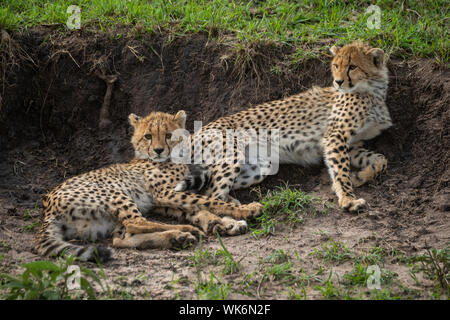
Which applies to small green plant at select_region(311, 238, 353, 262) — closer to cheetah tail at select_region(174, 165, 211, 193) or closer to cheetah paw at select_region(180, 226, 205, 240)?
cheetah paw at select_region(180, 226, 205, 240)

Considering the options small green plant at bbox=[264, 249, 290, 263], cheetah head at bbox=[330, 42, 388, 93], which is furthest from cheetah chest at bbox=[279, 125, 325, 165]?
small green plant at bbox=[264, 249, 290, 263]

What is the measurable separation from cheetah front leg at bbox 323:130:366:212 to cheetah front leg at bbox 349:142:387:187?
6.7 inches

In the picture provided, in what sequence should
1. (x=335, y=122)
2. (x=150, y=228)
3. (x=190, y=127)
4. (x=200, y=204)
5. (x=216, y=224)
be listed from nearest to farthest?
(x=150, y=228) → (x=216, y=224) → (x=200, y=204) → (x=335, y=122) → (x=190, y=127)

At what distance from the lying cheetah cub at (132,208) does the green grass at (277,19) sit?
4.99ft

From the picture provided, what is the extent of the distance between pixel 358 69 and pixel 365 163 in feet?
3.02

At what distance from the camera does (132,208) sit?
4.41m

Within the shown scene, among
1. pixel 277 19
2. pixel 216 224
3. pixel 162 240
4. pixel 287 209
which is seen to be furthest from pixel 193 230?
pixel 277 19

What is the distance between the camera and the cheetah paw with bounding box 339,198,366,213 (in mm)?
4329

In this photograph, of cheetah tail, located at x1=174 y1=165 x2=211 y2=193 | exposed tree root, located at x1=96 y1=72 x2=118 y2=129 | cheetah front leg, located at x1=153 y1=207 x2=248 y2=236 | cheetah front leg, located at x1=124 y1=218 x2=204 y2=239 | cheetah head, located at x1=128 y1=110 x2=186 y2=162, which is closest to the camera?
cheetah front leg, located at x1=124 y1=218 x2=204 y2=239

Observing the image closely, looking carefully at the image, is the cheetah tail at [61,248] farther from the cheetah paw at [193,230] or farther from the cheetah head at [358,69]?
the cheetah head at [358,69]

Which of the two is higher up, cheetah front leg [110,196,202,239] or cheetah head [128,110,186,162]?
cheetah head [128,110,186,162]

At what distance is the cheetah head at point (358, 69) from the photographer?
5137mm

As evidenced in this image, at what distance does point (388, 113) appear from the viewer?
17.0 feet

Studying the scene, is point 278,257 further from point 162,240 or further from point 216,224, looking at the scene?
point 162,240
